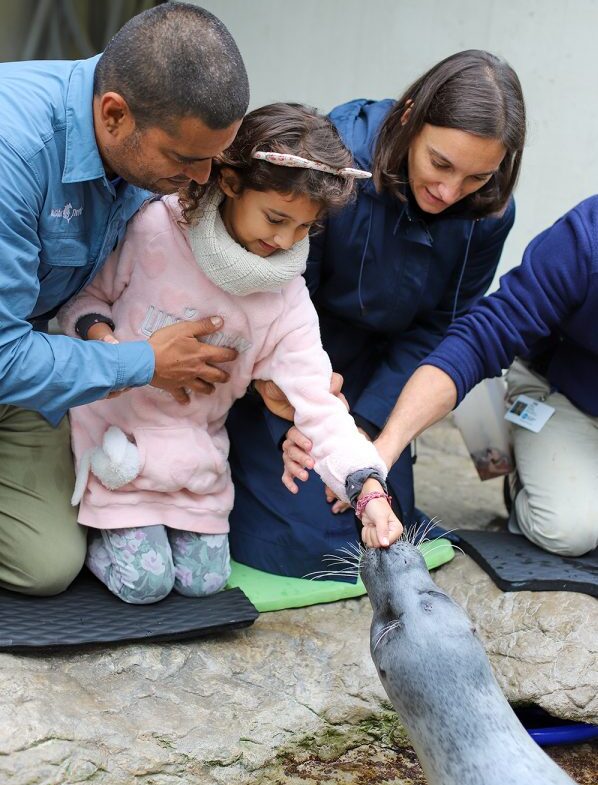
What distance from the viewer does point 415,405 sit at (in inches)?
134

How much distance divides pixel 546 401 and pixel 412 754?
1.49 metres

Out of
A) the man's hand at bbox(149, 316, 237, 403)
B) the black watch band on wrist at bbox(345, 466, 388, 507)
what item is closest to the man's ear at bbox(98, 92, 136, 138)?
the man's hand at bbox(149, 316, 237, 403)

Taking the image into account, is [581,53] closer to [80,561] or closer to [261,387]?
[261,387]

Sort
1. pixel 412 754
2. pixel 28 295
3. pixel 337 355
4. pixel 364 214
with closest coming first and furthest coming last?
1. pixel 28 295
2. pixel 412 754
3. pixel 364 214
4. pixel 337 355

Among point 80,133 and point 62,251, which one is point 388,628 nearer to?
point 62,251

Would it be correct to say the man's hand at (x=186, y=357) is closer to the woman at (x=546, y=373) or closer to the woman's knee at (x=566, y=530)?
the woman at (x=546, y=373)

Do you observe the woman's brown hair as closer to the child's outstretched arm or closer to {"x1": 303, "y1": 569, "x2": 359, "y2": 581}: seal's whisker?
the child's outstretched arm

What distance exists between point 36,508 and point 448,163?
5.49ft

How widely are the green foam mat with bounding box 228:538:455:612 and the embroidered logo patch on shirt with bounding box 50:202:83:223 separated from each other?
1343 millimetres

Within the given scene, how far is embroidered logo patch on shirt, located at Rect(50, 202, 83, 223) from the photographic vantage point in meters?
2.83

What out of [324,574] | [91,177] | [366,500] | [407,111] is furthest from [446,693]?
[407,111]

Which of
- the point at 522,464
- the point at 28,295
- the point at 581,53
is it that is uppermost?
the point at 581,53

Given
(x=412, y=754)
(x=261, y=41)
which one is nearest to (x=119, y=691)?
(x=412, y=754)

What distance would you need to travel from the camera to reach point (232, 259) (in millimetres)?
2996
